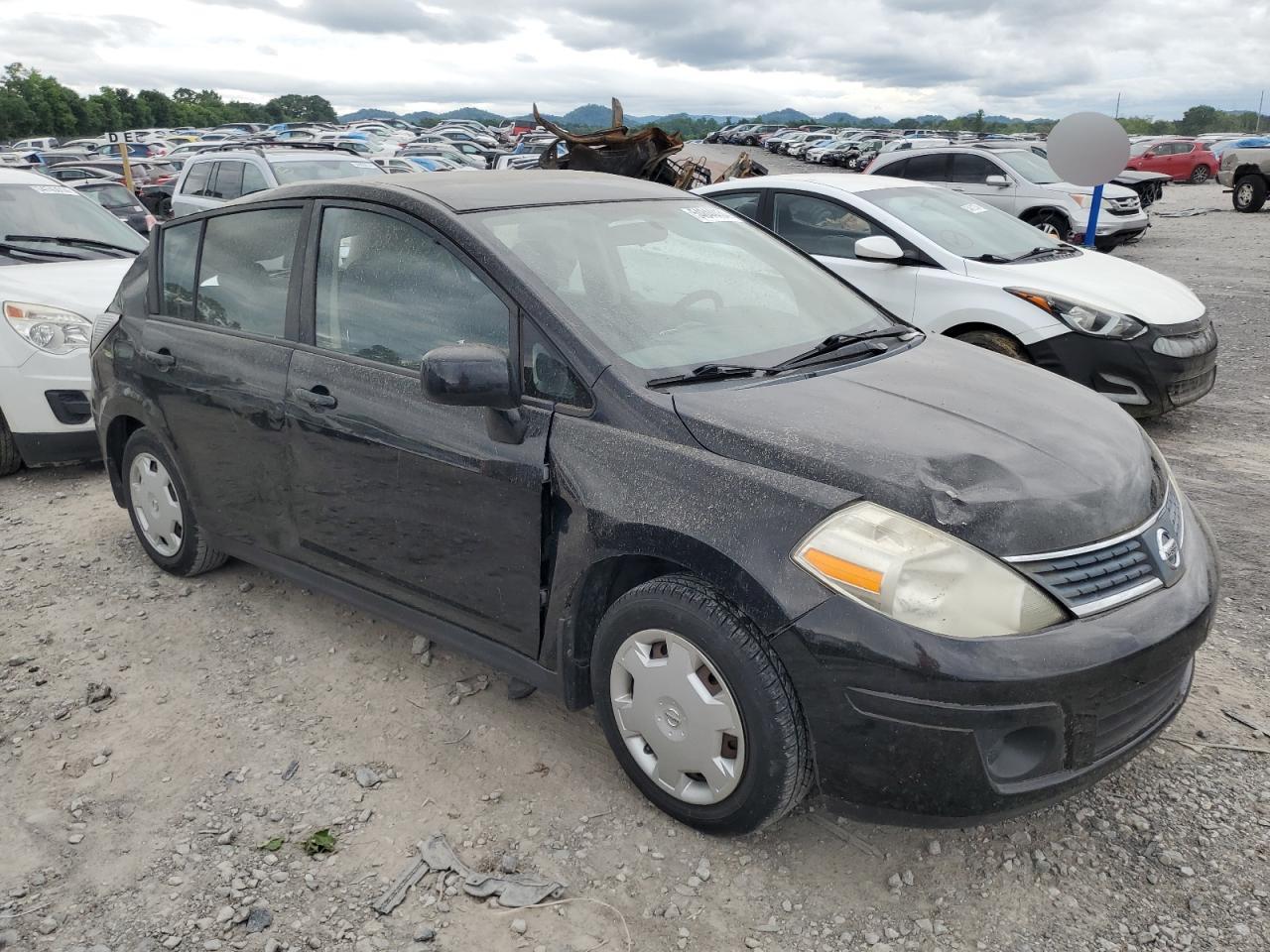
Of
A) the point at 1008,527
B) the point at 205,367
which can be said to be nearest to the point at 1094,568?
the point at 1008,527

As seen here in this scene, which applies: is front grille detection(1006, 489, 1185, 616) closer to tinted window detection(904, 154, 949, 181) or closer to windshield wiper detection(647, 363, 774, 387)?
windshield wiper detection(647, 363, 774, 387)

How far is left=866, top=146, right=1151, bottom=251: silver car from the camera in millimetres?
13359

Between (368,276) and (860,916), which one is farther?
(368,276)

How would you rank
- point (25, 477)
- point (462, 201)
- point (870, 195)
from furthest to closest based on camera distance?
1. point (870, 195)
2. point (25, 477)
3. point (462, 201)

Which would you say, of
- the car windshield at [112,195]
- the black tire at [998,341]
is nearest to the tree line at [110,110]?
the car windshield at [112,195]

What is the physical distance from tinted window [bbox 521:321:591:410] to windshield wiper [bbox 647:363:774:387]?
8.5 inches

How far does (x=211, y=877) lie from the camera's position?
8.71 feet

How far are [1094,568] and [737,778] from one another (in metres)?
1.01

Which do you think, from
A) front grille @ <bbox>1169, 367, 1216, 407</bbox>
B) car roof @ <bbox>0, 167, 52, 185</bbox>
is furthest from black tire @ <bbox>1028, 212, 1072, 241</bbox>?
car roof @ <bbox>0, 167, 52, 185</bbox>

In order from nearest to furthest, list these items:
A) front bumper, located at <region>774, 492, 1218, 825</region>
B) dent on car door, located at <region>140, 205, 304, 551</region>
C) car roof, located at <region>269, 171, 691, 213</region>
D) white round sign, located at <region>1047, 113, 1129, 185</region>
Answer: front bumper, located at <region>774, 492, 1218, 825</region>
car roof, located at <region>269, 171, 691, 213</region>
dent on car door, located at <region>140, 205, 304, 551</region>
white round sign, located at <region>1047, 113, 1129, 185</region>

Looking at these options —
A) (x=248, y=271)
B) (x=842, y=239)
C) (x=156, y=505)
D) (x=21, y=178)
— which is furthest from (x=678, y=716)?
(x=21, y=178)

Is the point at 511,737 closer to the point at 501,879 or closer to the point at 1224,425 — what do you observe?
the point at 501,879

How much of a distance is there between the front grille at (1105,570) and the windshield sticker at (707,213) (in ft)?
6.34

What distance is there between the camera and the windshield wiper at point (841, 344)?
305cm
